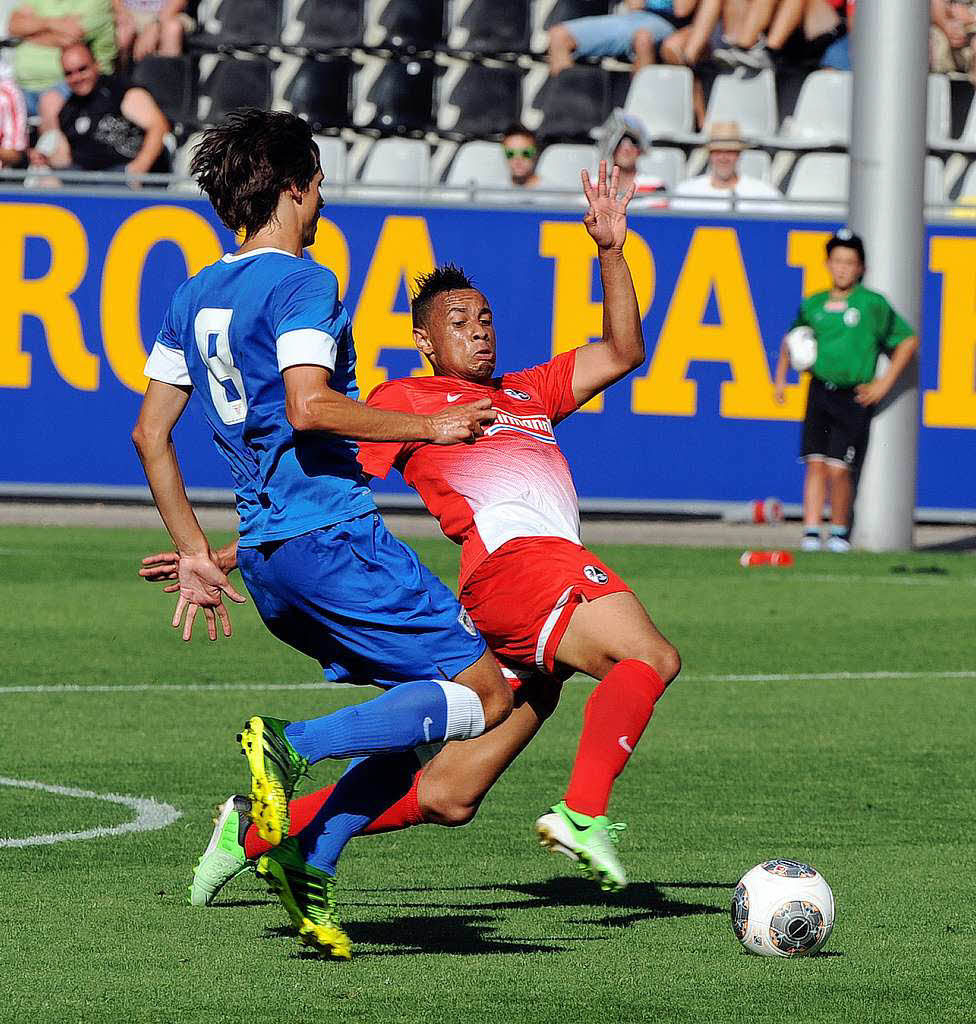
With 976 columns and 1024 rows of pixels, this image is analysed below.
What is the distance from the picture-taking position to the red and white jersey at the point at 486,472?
561 cm

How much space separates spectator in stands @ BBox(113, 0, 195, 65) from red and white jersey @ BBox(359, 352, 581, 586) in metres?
15.2

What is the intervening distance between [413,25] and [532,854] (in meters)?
15.1

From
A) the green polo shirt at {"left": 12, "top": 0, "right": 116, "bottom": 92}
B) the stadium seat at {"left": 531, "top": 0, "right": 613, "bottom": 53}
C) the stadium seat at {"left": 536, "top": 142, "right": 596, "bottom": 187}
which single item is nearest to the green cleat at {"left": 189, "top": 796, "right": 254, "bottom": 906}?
the stadium seat at {"left": 536, "top": 142, "right": 596, "bottom": 187}

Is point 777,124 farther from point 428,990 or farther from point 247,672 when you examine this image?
point 428,990

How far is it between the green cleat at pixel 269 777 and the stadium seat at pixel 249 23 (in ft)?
54.8


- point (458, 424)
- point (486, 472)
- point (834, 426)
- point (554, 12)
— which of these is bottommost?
point (834, 426)

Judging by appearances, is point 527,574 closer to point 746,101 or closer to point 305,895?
point 305,895

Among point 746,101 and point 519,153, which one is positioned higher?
point 746,101

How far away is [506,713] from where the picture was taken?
4859 millimetres

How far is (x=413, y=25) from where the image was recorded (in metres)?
20.2

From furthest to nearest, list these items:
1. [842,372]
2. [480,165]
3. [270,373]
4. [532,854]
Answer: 1. [480,165]
2. [842,372]
3. [532,854]
4. [270,373]

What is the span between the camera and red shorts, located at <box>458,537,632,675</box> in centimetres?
534

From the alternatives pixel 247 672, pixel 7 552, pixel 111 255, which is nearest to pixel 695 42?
pixel 111 255

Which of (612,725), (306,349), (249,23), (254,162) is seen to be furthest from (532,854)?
(249,23)
